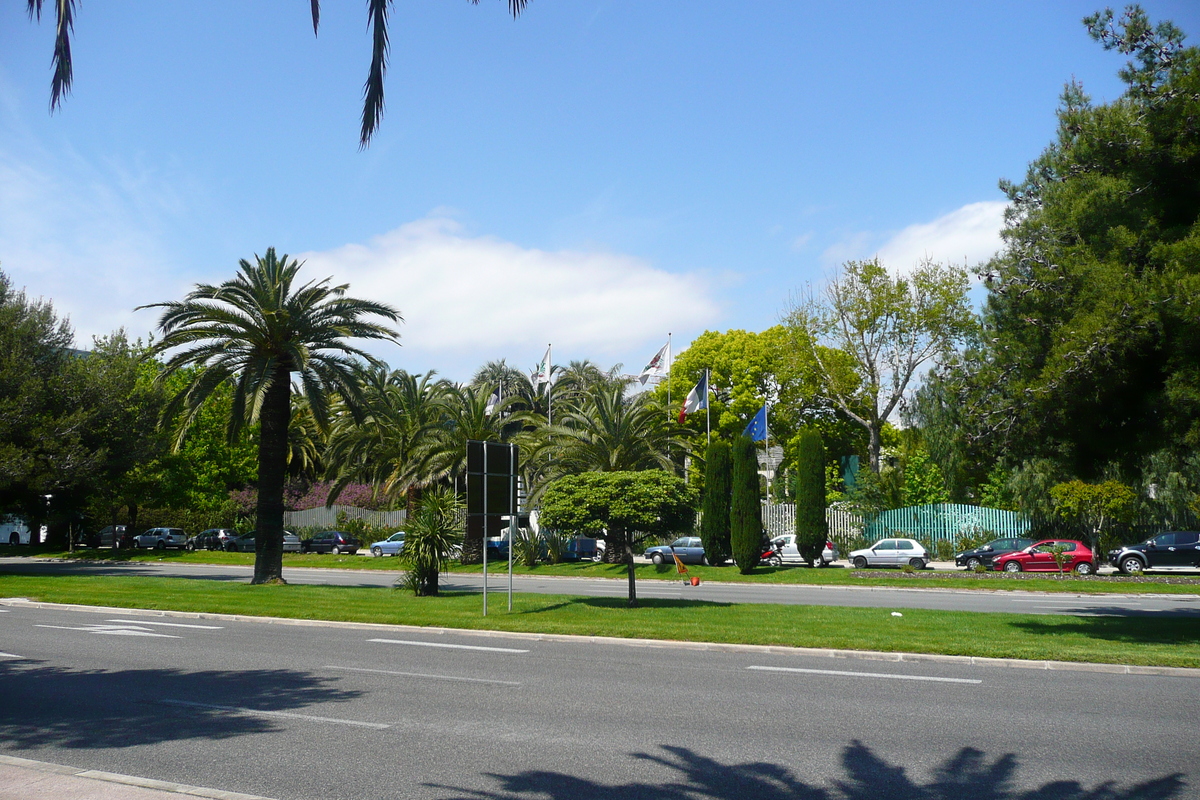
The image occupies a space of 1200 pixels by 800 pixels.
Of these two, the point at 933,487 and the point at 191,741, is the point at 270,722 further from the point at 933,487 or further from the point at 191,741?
the point at 933,487

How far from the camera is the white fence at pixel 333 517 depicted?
55.4m

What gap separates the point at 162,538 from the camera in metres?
54.1

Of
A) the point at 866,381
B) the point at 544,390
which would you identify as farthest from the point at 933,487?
the point at 544,390

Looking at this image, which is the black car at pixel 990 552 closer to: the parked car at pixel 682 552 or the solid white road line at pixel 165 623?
the parked car at pixel 682 552

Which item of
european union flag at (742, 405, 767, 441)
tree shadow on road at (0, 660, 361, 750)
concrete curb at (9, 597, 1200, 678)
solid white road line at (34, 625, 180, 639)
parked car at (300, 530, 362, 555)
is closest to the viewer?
tree shadow on road at (0, 660, 361, 750)

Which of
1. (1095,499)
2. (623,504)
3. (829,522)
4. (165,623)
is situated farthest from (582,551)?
(165,623)

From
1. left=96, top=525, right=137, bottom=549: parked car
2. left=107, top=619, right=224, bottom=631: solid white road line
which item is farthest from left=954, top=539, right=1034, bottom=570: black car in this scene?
left=96, top=525, right=137, bottom=549: parked car

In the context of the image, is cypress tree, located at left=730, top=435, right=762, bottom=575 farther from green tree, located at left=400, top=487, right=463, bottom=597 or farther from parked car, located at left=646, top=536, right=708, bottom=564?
green tree, located at left=400, top=487, right=463, bottom=597

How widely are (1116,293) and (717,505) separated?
2430cm

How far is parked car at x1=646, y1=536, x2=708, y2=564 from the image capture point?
37969 millimetres

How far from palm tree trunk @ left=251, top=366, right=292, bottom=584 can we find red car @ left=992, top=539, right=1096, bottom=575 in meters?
25.0

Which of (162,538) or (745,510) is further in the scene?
(162,538)

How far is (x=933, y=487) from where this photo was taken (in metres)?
54.7

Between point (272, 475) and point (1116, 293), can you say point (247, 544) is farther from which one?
point (1116, 293)
